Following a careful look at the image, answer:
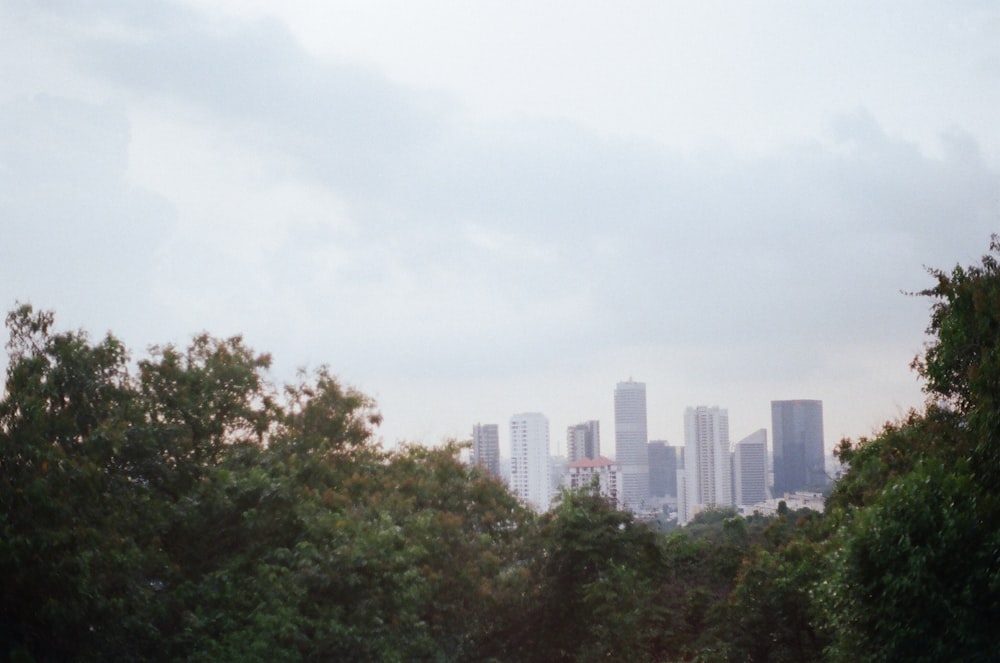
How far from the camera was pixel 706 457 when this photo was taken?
53.5m

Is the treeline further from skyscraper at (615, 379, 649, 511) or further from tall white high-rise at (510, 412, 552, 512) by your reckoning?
skyscraper at (615, 379, 649, 511)

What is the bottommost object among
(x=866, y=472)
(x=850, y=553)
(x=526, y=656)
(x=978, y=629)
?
(x=526, y=656)

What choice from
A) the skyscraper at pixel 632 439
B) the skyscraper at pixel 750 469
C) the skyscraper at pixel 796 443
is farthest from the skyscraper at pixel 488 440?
the skyscraper at pixel 750 469

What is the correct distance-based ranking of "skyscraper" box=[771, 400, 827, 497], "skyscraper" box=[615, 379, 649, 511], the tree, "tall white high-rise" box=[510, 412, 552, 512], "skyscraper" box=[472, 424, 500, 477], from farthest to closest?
1. "skyscraper" box=[615, 379, 649, 511]
2. "skyscraper" box=[771, 400, 827, 497]
3. "tall white high-rise" box=[510, 412, 552, 512]
4. "skyscraper" box=[472, 424, 500, 477]
5. the tree

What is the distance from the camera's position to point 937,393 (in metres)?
9.47

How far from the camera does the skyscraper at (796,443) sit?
4278 centimetres

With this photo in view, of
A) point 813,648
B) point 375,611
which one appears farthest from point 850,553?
point 813,648

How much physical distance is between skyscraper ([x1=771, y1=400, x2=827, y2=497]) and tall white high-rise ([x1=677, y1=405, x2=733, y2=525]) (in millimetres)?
4666

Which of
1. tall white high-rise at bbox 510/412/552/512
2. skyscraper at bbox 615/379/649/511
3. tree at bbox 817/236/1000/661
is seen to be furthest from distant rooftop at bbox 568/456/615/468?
tree at bbox 817/236/1000/661

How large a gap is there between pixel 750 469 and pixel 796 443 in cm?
976

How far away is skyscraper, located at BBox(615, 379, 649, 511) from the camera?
45.7 m

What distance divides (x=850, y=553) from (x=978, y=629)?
1.10 meters

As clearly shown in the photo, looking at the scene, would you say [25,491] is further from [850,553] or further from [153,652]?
[850,553]

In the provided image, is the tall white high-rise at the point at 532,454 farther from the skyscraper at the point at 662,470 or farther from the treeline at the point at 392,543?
the skyscraper at the point at 662,470
